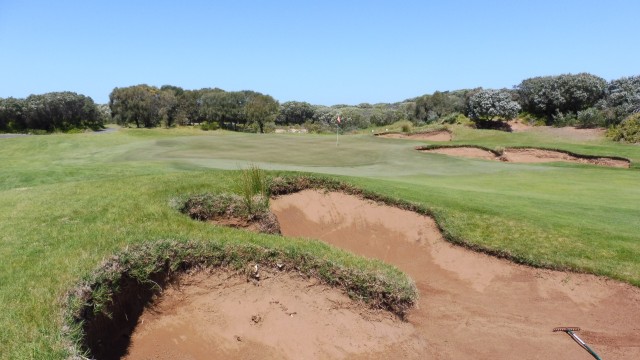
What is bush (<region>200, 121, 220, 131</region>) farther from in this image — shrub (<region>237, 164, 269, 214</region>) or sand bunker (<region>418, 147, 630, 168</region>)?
shrub (<region>237, 164, 269, 214</region>)

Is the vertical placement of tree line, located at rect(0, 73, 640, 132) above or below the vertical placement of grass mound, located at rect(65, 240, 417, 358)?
above

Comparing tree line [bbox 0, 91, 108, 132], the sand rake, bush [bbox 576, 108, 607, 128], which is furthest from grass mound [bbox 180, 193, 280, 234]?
tree line [bbox 0, 91, 108, 132]

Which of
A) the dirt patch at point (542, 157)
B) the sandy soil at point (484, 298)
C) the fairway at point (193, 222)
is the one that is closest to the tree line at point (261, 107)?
the dirt patch at point (542, 157)

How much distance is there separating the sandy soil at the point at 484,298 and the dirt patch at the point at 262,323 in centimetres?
69

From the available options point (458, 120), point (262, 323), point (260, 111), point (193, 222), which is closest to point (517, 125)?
point (458, 120)

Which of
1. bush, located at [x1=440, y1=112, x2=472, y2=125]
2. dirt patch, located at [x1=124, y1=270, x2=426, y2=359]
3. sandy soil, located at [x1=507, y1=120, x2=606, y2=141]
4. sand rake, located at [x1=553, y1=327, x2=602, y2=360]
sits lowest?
sand rake, located at [x1=553, y1=327, x2=602, y2=360]

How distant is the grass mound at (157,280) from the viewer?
5.86 meters

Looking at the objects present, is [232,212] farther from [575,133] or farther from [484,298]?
[575,133]

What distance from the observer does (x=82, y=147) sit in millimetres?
32688

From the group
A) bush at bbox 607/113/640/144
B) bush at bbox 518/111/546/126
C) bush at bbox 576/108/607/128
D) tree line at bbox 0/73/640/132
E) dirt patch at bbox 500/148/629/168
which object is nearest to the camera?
dirt patch at bbox 500/148/629/168

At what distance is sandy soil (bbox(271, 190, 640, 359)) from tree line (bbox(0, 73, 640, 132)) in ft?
146

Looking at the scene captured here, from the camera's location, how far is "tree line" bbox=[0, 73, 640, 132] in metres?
53.3

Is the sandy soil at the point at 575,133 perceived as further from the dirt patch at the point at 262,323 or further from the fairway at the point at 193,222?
the dirt patch at the point at 262,323

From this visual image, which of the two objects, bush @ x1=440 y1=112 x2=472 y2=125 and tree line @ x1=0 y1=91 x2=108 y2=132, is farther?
tree line @ x1=0 y1=91 x2=108 y2=132
